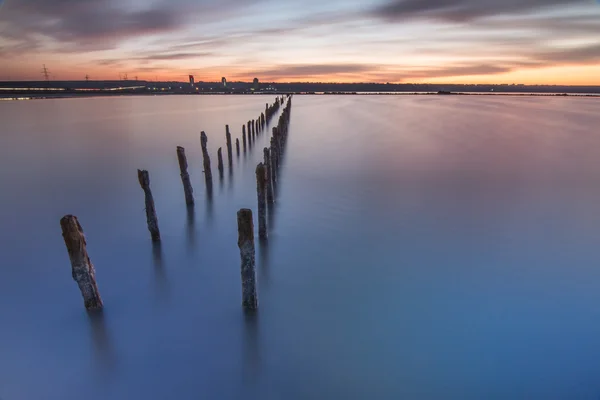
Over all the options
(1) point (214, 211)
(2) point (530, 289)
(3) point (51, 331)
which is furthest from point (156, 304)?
(2) point (530, 289)

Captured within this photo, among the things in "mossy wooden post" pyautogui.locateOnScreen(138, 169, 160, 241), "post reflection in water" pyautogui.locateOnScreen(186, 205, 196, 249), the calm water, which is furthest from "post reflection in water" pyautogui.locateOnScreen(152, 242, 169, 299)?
"post reflection in water" pyautogui.locateOnScreen(186, 205, 196, 249)

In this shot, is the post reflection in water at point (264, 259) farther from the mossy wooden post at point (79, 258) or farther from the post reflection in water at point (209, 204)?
the mossy wooden post at point (79, 258)

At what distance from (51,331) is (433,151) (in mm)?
15175

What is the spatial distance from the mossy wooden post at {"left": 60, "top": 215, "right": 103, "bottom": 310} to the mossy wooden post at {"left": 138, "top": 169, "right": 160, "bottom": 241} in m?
1.83

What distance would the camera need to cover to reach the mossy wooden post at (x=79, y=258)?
4.07 meters

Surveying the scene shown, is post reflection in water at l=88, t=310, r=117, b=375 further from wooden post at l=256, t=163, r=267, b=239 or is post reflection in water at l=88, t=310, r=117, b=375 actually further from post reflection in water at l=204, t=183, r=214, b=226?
post reflection in water at l=204, t=183, r=214, b=226

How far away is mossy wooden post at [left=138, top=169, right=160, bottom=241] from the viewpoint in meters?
6.05

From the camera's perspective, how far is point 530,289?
5.25 m

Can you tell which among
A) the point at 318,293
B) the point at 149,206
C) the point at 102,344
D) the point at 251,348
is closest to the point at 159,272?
the point at 149,206

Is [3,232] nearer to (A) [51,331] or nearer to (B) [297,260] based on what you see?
(A) [51,331]

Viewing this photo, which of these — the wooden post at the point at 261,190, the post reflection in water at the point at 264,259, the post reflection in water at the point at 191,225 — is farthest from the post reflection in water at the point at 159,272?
the wooden post at the point at 261,190

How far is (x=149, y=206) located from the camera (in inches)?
247

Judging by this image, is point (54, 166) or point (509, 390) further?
point (54, 166)

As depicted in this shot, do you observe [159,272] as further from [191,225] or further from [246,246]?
[246,246]
